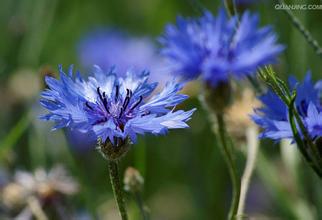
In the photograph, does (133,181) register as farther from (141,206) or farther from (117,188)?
(117,188)

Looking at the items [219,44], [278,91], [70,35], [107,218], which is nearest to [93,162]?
[107,218]

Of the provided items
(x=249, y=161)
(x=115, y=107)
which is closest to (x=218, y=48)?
(x=249, y=161)

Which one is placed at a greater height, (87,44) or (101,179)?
(87,44)

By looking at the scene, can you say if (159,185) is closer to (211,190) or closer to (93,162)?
(93,162)

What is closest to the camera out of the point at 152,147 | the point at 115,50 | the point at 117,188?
the point at 117,188

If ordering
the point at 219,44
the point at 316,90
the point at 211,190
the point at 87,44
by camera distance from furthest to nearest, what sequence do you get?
the point at 87,44 < the point at 211,190 < the point at 219,44 < the point at 316,90

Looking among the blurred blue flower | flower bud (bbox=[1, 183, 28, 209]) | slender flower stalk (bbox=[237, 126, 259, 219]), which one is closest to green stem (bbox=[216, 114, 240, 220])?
slender flower stalk (bbox=[237, 126, 259, 219])
